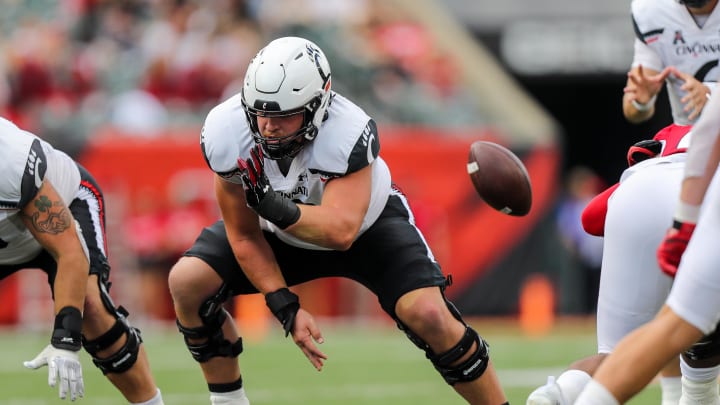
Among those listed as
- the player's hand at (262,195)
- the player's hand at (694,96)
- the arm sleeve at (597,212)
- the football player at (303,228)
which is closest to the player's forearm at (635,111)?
the player's hand at (694,96)

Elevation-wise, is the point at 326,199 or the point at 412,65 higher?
the point at 326,199

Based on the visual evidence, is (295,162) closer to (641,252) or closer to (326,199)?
(326,199)

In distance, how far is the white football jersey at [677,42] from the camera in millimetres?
5020

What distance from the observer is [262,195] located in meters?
4.28

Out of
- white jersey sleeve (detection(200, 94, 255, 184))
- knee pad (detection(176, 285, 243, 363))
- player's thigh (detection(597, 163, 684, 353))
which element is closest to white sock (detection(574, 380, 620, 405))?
player's thigh (detection(597, 163, 684, 353))

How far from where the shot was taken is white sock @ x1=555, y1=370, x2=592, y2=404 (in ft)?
13.0

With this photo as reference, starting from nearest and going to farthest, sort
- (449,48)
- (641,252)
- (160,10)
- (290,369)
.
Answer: (641,252) < (290,369) < (160,10) < (449,48)

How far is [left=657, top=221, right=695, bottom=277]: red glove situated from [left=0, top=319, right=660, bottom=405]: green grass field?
114 inches

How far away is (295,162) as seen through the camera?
15.5 ft

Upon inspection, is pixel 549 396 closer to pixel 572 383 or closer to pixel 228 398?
pixel 572 383

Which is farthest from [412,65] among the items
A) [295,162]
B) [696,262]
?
[696,262]

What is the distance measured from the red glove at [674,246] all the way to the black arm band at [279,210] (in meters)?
1.29

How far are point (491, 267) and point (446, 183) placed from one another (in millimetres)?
962

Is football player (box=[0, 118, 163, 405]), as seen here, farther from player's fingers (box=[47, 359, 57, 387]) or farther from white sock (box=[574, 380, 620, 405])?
white sock (box=[574, 380, 620, 405])
